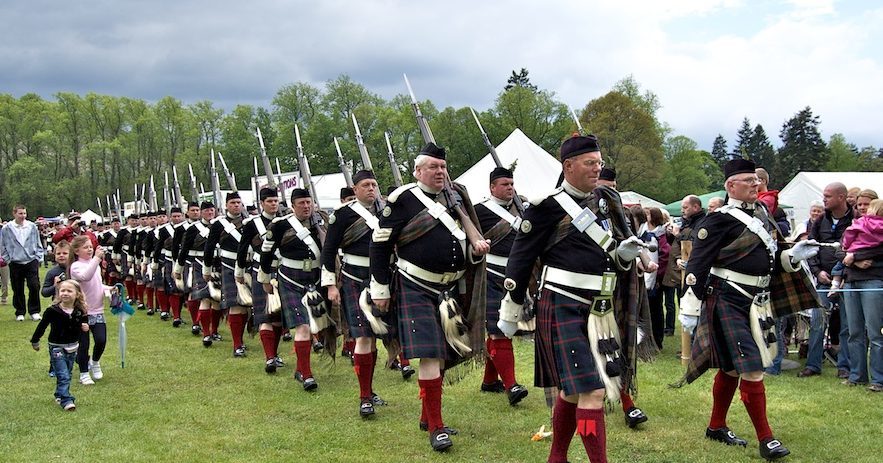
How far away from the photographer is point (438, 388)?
17.1 ft

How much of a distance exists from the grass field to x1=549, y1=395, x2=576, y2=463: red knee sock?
73cm

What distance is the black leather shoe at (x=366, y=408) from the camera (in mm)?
6035

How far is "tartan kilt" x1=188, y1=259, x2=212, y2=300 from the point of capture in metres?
10.1

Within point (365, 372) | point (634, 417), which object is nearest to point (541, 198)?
point (634, 417)

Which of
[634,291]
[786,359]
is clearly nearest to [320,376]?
[634,291]

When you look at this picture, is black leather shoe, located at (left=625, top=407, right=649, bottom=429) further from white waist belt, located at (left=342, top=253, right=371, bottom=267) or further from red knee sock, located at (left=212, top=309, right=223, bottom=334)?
red knee sock, located at (left=212, top=309, right=223, bottom=334)

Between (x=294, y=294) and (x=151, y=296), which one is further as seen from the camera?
(x=151, y=296)

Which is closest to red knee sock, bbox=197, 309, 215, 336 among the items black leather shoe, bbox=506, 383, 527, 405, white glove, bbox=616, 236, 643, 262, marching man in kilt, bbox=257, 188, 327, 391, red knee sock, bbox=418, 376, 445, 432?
marching man in kilt, bbox=257, 188, 327, 391

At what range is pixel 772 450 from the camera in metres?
4.66

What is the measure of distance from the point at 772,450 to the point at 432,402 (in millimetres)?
2173

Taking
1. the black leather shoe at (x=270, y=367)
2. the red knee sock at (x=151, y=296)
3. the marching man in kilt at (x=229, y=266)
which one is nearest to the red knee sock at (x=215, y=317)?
the marching man in kilt at (x=229, y=266)

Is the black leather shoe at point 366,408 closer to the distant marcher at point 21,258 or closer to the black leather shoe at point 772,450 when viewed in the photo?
the black leather shoe at point 772,450

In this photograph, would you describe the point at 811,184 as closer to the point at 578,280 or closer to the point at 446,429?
the point at 446,429

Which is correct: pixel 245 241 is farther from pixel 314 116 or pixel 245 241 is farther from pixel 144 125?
pixel 144 125
